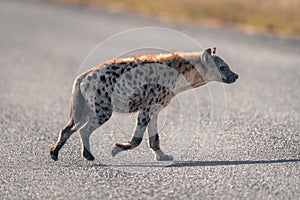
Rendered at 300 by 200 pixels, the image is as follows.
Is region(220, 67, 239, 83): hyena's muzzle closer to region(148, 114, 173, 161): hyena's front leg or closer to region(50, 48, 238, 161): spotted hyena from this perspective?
region(50, 48, 238, 161): spotted hyena

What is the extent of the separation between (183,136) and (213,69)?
0.97 meters

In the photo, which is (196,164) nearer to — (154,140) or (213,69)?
(154,140)

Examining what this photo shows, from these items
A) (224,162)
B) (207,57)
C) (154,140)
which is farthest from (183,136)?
(224,162)

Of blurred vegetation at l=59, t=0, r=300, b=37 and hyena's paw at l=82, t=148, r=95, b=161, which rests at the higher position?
blurred vegetation at l=59, t=0, r=300, b=37

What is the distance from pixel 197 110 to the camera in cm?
895

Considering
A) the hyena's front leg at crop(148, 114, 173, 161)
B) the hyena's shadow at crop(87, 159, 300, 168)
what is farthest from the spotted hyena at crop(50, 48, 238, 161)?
the hyena's shadow at crop(87, 159, 300, 168)

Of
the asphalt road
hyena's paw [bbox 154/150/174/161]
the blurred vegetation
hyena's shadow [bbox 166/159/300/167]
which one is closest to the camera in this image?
the asphalt road

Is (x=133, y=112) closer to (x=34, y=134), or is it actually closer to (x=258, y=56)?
(x=34, y=134)

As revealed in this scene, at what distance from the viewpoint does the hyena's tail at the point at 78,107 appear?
22.1 ft

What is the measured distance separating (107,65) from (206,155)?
121cm

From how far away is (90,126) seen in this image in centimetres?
669

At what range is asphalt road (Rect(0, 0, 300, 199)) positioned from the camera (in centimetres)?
600

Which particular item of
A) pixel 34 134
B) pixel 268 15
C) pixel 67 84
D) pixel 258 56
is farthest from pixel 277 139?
pixel 268 15

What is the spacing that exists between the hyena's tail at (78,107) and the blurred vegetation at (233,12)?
7888 millimetres
